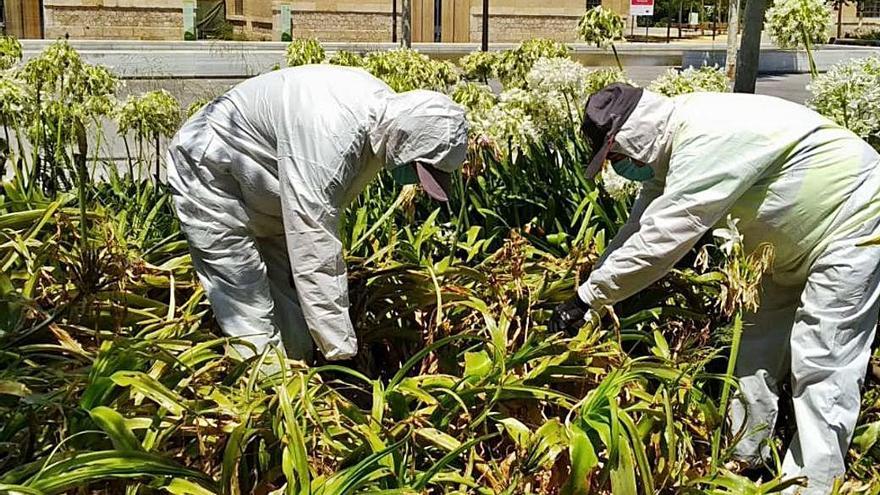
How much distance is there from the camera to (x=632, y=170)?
336cm

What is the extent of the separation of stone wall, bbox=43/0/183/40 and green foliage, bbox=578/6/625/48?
28.2 metres

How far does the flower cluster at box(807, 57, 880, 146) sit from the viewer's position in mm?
4336

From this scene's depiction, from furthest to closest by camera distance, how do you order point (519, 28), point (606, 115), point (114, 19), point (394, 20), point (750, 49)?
1. point (519, 28)
2. point (394, 20)
3. point (114, 19)
4. point (750, 49)
5. point (606, 115)

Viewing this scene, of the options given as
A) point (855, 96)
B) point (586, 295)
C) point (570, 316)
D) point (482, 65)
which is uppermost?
point (482, 65)

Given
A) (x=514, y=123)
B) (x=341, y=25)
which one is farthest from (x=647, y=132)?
(x=341, y=25)

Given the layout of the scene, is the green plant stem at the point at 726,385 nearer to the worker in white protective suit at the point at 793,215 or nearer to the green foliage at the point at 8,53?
the worker in white protective suit at the point at 793,215

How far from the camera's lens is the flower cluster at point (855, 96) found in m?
4.34

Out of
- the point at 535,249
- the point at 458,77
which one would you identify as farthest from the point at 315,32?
the point at 535,249

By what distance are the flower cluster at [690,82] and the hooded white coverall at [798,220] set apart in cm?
172

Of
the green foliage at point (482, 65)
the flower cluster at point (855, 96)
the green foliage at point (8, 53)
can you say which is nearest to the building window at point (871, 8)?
the green foliage at point (482, 65)

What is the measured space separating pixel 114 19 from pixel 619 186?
30.2m

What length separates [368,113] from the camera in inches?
118

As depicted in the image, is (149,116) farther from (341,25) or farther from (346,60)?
(341,25)

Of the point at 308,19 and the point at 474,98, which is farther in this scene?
the point at 308,19
